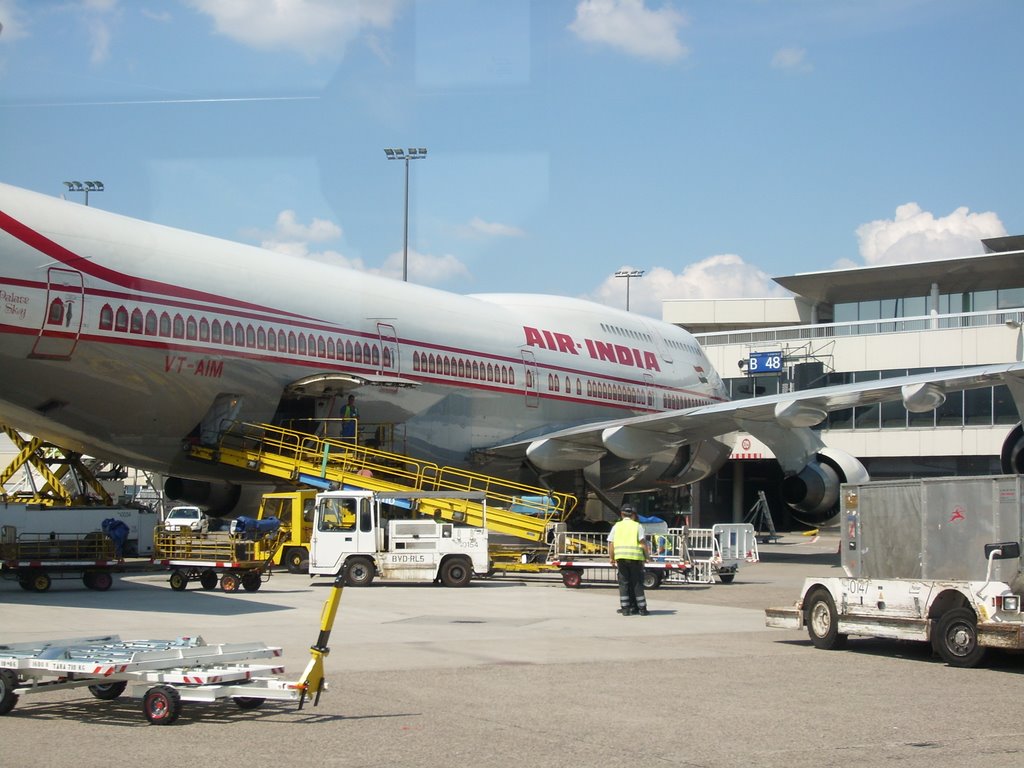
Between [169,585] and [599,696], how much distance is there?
38.2 feet

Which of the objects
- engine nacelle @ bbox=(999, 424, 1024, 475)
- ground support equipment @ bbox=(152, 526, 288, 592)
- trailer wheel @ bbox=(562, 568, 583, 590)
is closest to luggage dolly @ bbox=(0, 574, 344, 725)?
ground support equipment @ bbox=(152, 526, 288, 592)

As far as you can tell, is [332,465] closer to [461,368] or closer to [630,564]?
[461,368]

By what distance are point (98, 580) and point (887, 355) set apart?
32.8 metres

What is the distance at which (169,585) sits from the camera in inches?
750

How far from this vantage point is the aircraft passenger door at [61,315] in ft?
53.9

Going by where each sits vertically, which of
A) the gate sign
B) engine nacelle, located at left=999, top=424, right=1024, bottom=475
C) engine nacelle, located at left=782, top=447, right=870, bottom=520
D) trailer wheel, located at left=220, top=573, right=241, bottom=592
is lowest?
trailer wheel, located at left=220, top=573, right=241, bottom=592

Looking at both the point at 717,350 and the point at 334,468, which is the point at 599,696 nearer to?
the point at 334,468

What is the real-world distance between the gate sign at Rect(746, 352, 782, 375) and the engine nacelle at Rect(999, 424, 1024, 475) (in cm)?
2376

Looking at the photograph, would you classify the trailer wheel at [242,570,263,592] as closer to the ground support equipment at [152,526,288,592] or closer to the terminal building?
the ground support equipment at [152,526,288,592]

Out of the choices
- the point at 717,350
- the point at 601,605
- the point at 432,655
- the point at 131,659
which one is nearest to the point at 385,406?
the point at 601,605

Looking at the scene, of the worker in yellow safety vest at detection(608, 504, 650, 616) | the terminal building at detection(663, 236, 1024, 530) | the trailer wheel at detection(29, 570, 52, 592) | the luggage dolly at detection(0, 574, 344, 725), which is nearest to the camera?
the luggage dolly at detection(0, 574, 344, 725)

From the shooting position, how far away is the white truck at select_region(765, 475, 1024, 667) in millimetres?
10680

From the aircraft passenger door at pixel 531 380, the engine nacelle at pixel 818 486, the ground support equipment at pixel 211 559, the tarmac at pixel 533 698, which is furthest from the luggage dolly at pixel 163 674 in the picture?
the engine nacelle at pixel 818 486

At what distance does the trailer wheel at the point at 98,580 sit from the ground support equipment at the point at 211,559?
31.0 inches
